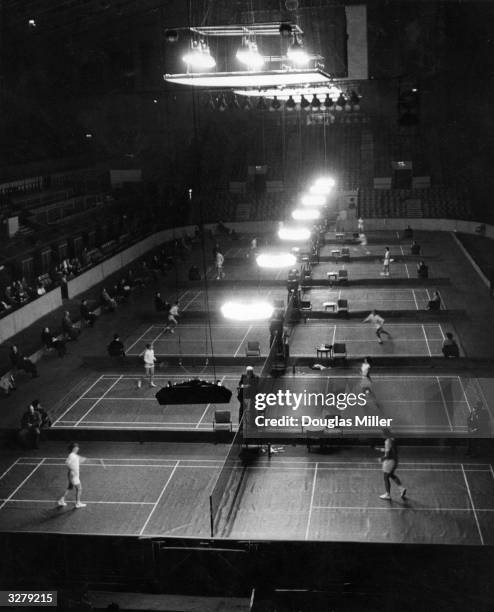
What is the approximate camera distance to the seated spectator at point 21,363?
812 inches

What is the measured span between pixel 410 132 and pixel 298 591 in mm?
37577

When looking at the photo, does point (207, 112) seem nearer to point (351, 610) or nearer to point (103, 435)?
point (103, 435)

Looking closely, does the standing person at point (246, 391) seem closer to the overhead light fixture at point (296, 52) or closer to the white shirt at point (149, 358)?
the white shirt at point (149, 358)

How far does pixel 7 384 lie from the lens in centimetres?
1966

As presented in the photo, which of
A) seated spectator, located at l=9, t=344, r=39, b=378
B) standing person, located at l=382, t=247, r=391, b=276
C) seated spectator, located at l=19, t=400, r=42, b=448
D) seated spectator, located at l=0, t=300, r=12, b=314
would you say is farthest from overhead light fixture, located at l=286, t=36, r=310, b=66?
standing person, located at l=382, t=247, r=391, b=276

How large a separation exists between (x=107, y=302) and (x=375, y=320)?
8749mm

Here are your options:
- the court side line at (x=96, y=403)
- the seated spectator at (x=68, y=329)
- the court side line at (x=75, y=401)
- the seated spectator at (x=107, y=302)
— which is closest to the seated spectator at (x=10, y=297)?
the seated spectator at (x=68, y=329)

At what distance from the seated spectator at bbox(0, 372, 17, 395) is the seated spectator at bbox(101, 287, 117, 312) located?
7.06m

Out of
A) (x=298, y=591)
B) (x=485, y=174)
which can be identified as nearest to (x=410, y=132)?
(x=485, y=174)

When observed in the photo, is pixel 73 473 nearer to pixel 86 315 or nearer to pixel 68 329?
pixel 68 329

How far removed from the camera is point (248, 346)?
68.6ft

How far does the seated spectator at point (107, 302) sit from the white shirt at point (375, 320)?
7.96 meters

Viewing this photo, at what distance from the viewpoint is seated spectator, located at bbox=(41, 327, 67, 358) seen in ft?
73.0

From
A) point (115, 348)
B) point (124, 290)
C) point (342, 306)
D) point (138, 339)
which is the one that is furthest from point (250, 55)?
point (124, 290)
